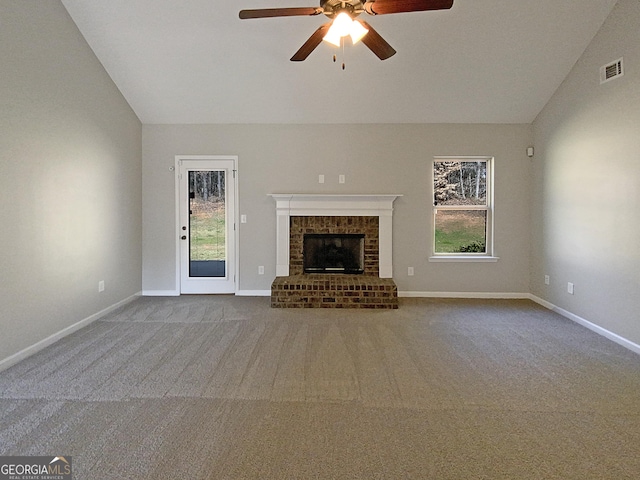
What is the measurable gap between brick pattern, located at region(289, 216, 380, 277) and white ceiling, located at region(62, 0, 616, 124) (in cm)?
143

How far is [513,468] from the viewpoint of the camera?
173 centimetres

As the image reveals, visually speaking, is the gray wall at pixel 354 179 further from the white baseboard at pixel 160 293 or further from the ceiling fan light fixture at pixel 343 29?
the ceiling fan light fixture at pixel 343 29

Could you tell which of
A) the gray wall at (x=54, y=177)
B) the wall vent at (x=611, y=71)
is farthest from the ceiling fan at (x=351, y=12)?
the wall vent at (x=611, y=71)

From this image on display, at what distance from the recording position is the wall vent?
345 cm

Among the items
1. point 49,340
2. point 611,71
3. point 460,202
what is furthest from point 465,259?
point 49,340

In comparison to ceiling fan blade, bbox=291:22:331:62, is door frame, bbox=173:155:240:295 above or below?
below

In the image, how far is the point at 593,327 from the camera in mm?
3799

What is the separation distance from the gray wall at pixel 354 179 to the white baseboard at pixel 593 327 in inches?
22.2

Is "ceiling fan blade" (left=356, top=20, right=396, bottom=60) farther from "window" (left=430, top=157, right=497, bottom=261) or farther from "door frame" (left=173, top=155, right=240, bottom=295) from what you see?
"door frame" (left=173, top=155, right=240, bottom=295)

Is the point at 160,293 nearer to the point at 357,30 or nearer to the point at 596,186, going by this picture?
the point at 357,30

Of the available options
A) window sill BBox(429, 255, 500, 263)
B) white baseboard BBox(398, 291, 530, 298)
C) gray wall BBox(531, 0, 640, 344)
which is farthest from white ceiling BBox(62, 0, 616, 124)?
white baseboard BBox(398, 291, 530, 298)

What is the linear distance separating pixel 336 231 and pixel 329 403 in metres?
3.19

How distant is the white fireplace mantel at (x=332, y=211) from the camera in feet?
17.0

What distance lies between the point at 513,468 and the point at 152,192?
5277 mm
